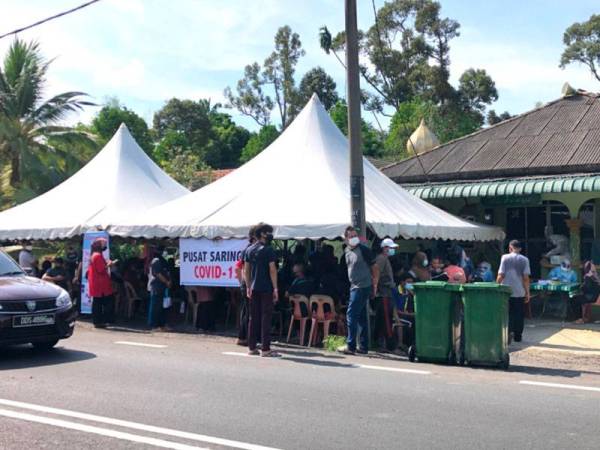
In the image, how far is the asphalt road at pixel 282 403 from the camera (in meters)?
5.52

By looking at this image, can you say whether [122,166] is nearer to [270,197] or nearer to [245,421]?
[270,197]

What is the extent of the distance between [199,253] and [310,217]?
2.33 metres

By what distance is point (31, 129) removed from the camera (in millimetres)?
23344

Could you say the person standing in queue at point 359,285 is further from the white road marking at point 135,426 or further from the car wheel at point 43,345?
the white road marking at point 135,426

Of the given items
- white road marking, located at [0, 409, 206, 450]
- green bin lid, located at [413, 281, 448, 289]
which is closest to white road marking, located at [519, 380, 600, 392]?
green bin lid, located at [413, 281, 448, 289]

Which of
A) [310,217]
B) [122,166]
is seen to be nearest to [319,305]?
[310,217]

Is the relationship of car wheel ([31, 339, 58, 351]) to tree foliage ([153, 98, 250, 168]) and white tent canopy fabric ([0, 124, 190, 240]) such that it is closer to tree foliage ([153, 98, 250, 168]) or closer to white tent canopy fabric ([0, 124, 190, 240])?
white tent canopy fabric ([0, 124, 190, 240])

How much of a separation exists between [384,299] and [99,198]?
782 centimetres

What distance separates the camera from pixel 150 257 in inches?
571

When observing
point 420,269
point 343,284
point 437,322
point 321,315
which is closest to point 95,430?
point 437,322

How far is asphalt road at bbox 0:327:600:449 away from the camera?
5.52 m

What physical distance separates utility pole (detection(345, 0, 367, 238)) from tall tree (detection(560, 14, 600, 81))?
135ft

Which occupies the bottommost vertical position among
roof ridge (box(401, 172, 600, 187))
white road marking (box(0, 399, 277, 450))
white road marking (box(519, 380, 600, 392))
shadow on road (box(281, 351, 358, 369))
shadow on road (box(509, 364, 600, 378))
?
white road marking (box(0, 399, 277, 450))

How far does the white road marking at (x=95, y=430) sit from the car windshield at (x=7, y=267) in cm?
396
